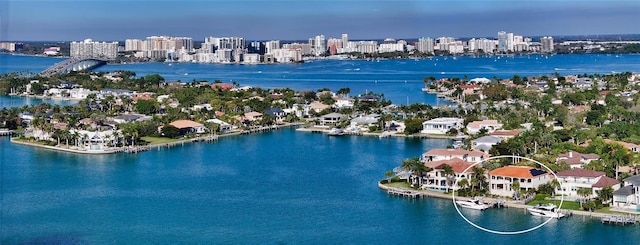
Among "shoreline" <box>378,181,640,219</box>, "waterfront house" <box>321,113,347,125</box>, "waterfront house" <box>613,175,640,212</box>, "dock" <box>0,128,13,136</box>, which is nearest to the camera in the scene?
"shoreline" <box>378,181,640,219</box>

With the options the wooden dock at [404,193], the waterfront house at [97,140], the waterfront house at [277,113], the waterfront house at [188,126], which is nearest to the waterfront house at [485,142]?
the wooden dock at [404,193]

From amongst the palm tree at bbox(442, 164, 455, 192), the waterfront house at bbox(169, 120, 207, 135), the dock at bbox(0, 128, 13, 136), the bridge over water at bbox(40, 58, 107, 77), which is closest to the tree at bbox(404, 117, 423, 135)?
the waterfront house at bbox(169, 120, 207, 135)

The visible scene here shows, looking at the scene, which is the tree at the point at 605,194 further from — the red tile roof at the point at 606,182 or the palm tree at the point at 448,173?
the palm tree at the point at 448,173

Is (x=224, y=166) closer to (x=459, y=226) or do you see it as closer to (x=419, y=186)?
(x=419, y=186)

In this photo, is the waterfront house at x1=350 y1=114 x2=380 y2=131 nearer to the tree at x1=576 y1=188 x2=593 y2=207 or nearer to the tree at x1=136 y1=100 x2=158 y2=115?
the tree at x1=136 y1=100 x2=158 y2=115

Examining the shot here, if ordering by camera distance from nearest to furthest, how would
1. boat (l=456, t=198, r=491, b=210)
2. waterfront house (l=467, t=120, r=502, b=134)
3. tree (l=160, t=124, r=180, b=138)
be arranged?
boat (l=456, t=198, r=491, b=210) < waterfront house (l=467, t=120, r=502, b=134) < tree (l=160, t=124, r=180, b=138)
